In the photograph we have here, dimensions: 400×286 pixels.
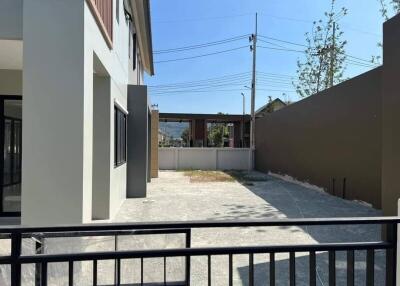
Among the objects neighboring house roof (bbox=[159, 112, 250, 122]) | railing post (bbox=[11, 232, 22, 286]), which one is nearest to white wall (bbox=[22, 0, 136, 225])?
railing post (bbox=[11, 232, 22, 286])

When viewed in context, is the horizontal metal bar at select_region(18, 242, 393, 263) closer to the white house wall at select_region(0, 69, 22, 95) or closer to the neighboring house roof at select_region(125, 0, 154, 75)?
the white house wall at select_region(0, 69, 22, 95)

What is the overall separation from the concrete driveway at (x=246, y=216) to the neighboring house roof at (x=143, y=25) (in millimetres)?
5035

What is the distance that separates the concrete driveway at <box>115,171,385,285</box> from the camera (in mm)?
3887

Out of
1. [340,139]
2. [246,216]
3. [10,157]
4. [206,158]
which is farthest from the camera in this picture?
[206,158]

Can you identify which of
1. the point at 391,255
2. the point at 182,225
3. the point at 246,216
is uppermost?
the point at 182,225

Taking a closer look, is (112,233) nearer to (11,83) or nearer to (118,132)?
(11,83)

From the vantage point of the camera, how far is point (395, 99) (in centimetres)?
515

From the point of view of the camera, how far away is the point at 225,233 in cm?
570

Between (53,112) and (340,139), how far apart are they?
8.38 meters

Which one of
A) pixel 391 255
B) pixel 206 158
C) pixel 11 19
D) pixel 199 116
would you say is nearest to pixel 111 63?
pixel 11 19

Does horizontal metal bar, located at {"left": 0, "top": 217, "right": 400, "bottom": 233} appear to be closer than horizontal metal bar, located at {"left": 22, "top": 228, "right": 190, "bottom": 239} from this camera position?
Yes

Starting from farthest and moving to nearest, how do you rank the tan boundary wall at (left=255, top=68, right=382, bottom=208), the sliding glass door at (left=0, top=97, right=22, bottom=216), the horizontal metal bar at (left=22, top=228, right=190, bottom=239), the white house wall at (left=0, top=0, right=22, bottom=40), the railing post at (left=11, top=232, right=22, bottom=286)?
the tan boundary wall at (left=255, top=68, right=382, bottom=208)
the sliding glass door at (left=0, top=97, right=22, bottom=216)
the white house wall at (left=0, top=0, right=22, bottom=40)
the horizontal metal bar at (left=22, top=228, right=190, bottom=239)
the railing post at (left=11, top=232, right=22, bottom=286)

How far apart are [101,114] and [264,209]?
161 inches

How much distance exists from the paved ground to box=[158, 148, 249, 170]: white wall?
755cm
